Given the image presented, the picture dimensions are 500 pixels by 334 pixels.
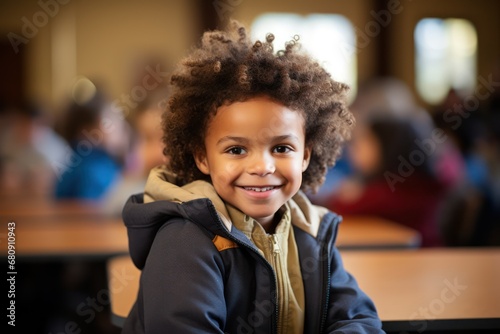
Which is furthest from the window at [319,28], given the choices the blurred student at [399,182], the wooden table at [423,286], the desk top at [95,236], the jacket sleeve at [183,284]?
the jacket sleeve at [183,284]

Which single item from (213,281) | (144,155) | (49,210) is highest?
(213,281)

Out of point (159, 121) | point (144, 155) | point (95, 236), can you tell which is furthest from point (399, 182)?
point (159, 121)

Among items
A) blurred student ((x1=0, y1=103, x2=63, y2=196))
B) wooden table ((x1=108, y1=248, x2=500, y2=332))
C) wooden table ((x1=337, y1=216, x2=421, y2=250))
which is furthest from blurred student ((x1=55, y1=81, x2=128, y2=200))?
wooden table ((x1=108, y1=248, x2=500, y2=332))

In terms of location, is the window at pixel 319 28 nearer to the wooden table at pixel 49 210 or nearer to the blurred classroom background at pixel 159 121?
the blurred classroom background at pixel 159 121

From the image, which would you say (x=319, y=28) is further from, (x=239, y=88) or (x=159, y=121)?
(x=239, y=88)

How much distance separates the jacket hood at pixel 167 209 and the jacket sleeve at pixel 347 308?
108 mm

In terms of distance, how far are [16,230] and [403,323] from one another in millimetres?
1943

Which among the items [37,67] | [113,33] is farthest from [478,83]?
[37,67]

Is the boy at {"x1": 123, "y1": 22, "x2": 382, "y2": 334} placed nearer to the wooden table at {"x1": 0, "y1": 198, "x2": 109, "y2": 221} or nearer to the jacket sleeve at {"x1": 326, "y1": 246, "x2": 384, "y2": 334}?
the jacket sleeve at {"x1": 326, "y1": 246, "x2": 384, "y2": 334}

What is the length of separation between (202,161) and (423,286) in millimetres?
742

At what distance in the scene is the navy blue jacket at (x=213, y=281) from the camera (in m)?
1.17

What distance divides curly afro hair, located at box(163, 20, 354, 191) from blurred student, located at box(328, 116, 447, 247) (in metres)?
1.75

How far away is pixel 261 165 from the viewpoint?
127cm

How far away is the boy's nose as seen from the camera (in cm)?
126
